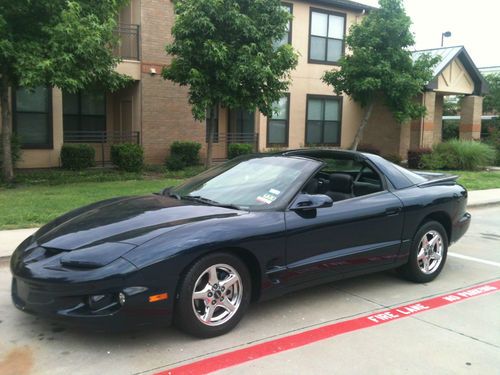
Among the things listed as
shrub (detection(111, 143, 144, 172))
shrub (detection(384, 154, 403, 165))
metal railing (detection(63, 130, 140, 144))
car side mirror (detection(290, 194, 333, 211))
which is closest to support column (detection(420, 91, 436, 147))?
shrub (detection(384, 154, 403, 165))

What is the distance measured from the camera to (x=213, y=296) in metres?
3.96

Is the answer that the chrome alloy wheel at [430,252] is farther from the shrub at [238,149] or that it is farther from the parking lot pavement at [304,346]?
the shrub at [238,149]

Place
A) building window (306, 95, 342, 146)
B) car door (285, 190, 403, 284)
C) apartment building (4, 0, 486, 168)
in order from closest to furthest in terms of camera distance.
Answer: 1. car door (285, 190, 403, 284)
2. apartment building (4, 0, 486, 168)
3. building window (306, 95, 342, 146)

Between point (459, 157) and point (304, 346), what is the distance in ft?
58.9

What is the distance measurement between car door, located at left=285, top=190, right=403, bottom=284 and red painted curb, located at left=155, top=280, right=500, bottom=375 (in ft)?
1.60

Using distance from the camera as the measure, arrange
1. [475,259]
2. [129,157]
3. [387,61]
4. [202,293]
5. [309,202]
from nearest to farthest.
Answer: [202,293] → [309,202] → [475,259] → [129,157] → [387,61]

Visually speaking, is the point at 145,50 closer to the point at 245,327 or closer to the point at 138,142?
the point at 138,142

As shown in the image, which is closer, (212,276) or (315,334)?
(212,276)

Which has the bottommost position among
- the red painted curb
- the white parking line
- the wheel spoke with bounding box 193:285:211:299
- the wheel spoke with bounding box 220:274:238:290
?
the white parking line

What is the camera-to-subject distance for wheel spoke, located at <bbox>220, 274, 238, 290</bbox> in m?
4.02

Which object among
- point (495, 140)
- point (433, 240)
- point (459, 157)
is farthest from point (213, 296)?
point (495, 140)

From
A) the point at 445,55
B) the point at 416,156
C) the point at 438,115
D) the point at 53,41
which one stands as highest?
the point at 445,55

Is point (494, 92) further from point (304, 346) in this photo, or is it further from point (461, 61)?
point (304, 346)

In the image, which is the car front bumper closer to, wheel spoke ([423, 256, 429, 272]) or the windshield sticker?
the windshield sticker
